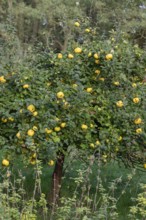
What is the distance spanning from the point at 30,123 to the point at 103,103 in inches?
27.6

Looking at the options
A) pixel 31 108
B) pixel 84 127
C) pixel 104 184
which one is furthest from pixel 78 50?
pixel 104 184

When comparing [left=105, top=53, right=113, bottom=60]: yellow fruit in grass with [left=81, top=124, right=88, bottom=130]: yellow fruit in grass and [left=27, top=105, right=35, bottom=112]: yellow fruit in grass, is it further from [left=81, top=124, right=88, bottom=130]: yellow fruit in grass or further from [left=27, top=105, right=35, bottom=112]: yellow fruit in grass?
[left=27, top=105, right=35, bottom=112]: yellow fruit in grass

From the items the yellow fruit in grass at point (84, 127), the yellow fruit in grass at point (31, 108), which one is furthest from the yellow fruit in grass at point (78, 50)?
the yellow fruit in grass at point (31, 108)

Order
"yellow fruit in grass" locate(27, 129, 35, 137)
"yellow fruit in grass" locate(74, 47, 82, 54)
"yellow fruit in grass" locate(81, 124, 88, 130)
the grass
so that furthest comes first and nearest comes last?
the grass → "yellow fruit in grass" locate(74, 47, 82, 54) → "yellow fruit in grass" locate(81, 124, 88, 130) → "yellow fruit in grass" locate(27, 129, 35, 137)

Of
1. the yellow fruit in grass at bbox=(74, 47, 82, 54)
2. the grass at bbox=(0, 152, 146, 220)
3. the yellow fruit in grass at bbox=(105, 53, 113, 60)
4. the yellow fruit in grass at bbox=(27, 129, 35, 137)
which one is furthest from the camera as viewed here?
the grass at bbox=(0, 152, 146, 220)

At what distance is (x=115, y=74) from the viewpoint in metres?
3.95

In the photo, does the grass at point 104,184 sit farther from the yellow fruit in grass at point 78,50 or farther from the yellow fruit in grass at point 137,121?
the yellow fruit in grass at point 78,50

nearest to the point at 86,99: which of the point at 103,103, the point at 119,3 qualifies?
the point at 103,103

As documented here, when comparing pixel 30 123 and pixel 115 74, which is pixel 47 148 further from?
pixel 115 74

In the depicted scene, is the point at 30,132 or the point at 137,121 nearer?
the point at 30,132

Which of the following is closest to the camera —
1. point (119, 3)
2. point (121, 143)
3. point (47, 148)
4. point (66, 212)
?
point (66, 212)

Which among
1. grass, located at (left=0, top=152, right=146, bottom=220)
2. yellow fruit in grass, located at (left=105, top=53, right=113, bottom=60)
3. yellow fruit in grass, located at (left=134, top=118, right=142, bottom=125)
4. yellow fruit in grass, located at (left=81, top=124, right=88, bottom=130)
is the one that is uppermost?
yellow fruit in grass, located at (left=105, top=53, right=113, bottom=60)

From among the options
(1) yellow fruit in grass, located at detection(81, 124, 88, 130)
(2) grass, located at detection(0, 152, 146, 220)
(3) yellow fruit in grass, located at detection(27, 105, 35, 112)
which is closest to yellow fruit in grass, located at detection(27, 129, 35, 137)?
(3) yellow fruit in grass, located at detection(27, 105, 35, 112)

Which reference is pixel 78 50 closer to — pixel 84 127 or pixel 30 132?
pixel 84 127
